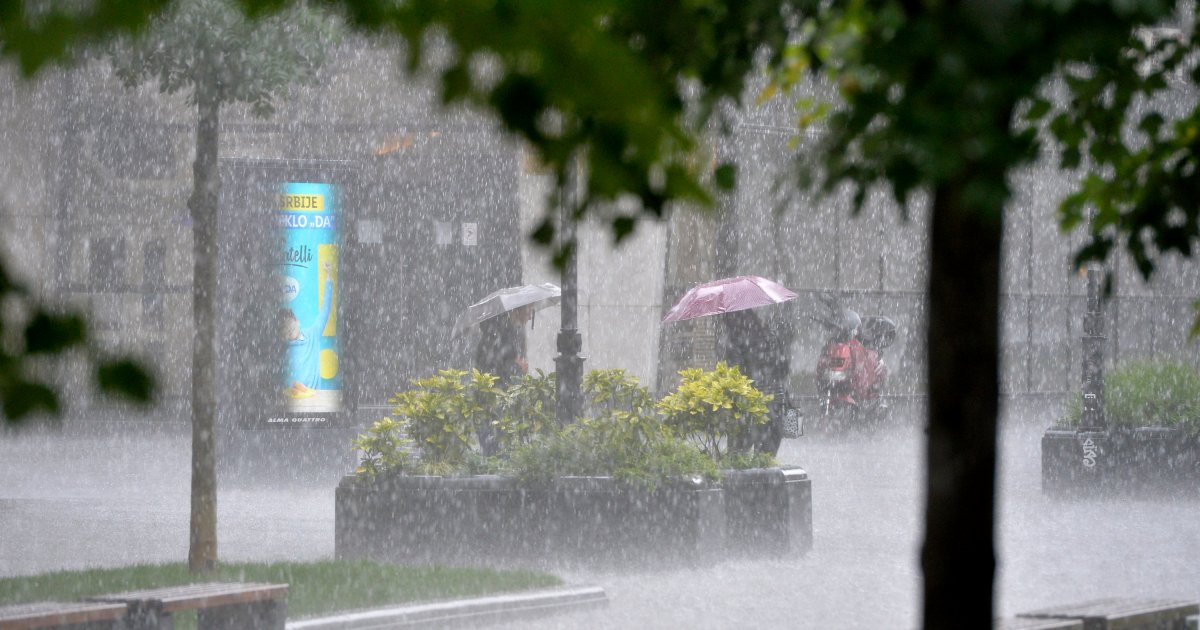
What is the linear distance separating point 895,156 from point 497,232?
2504cm

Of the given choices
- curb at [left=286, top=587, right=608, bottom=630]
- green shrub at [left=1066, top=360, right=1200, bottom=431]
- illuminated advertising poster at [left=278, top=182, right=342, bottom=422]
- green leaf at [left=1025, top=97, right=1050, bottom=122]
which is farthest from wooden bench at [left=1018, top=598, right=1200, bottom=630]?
illuminated advertising poster at [left=278, top=182, right=342, bottom=422]

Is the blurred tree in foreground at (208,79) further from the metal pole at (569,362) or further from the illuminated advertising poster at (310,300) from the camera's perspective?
the illuminated advertising poster at (310,300)

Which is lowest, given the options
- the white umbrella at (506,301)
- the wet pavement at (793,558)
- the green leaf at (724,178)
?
the wet pavement at (793,558)

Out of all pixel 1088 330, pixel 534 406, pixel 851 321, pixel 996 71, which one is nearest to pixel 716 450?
pixel 534 406

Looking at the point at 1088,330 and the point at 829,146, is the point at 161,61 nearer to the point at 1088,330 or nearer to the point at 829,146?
the point at 829,146

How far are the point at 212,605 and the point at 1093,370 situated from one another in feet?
38.4

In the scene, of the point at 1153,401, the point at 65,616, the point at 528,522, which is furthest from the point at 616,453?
the point at 1153,401

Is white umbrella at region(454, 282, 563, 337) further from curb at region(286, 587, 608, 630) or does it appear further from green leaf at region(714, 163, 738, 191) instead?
green leaf at region(714, 163, 738, 191)

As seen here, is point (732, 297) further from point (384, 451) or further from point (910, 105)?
point (910, 105)

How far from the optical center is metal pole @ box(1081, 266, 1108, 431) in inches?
673

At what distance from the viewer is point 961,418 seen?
342 centimetres

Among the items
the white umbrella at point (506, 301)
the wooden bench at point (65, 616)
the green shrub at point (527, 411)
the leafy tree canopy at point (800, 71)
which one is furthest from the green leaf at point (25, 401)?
the white umbrella at point (506, 301)

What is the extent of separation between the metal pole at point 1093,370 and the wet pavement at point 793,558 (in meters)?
0.87

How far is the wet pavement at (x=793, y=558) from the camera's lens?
1063 centimetres
